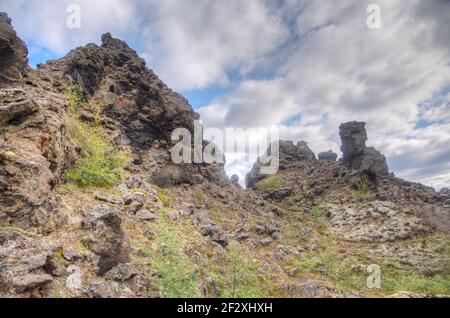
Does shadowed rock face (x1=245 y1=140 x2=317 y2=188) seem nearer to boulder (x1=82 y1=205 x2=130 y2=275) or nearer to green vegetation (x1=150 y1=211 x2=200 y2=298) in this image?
green vegetation (x1=150 y1=211 x2=200 y2=298)

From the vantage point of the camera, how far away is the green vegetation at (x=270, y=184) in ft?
253

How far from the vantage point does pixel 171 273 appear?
42.3 ft

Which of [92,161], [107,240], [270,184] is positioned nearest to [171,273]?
[107,240]

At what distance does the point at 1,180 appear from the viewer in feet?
39.4

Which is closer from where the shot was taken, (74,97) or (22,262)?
(22,262)

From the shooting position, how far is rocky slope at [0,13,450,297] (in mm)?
11875

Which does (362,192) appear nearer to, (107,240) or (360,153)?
(360,153)

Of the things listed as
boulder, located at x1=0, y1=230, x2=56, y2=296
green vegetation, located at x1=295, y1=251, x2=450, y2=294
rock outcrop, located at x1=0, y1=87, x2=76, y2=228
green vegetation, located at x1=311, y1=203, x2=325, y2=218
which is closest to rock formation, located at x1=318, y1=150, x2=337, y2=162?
green vegetation, located at x1=311, y1=203, x2=325, y2=218

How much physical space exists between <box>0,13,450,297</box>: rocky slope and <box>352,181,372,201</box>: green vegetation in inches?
13.5

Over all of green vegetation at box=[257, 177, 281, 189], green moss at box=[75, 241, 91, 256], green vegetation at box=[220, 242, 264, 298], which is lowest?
green vegetation at box=[220, 242, 264, 298]

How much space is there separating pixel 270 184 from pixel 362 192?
23638 mm

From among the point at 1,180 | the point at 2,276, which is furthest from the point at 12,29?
the point at 2,276

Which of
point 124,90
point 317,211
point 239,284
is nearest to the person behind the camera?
point 239,284
